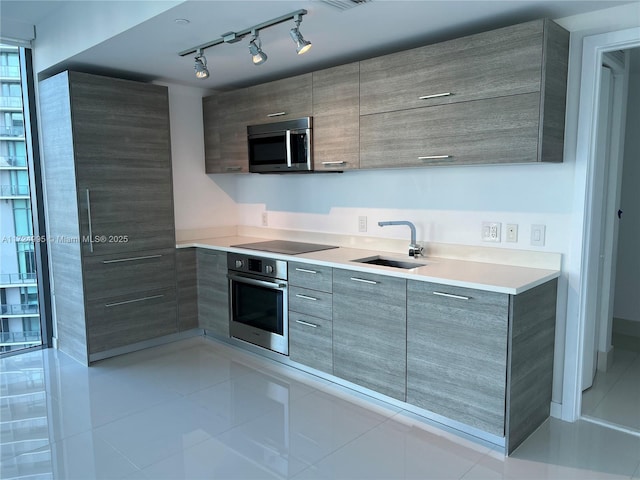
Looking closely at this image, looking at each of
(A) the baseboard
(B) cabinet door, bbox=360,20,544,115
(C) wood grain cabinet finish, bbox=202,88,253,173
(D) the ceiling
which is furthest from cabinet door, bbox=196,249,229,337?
(A) the baseboard

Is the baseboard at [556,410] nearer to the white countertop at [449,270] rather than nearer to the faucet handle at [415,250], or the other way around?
the white countertop at [449,270]

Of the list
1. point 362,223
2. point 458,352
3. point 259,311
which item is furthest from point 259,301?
point 458,352

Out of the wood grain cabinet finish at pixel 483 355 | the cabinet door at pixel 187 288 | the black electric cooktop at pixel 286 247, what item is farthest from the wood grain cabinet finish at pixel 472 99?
the cabinet door at pixel 187 288

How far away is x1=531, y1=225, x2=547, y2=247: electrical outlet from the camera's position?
8.77 feet

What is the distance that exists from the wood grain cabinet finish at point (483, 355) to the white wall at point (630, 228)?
81.6 inches

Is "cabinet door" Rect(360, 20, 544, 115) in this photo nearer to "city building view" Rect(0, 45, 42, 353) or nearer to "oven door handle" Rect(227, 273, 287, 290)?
"oven door handle" Rect(227, 273, 287, 290)

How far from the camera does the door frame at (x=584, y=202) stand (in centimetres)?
242

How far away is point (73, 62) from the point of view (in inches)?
132

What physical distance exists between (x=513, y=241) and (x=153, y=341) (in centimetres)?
293

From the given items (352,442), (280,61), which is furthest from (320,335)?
(280,61)

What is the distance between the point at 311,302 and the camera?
3133 millimetres

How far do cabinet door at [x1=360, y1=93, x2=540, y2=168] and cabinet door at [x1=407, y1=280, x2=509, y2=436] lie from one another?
738mm

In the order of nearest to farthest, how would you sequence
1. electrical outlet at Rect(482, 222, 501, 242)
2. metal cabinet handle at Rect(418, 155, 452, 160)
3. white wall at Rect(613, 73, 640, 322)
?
metal cabinet handle at Rect(418, 155, 452, 160)
electrical outlet at Rect(482, 222, 501, 242)
white wall at Rect(613, 73, 640, 322)

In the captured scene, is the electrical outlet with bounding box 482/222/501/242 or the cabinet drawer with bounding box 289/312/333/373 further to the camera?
the cabinet drawer with bounding box 289/312/333/373
